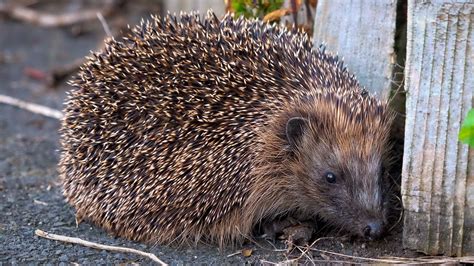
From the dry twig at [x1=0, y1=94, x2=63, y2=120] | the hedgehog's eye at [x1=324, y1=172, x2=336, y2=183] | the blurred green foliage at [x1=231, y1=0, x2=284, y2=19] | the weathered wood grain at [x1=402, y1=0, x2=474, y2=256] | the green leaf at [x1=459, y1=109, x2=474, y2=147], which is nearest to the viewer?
the green leaf at [x1=459, y1=109, x2=474, y2=147]

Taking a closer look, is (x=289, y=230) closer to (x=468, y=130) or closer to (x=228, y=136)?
(x=228, y=136)

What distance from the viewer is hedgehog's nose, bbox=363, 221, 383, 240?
458cm

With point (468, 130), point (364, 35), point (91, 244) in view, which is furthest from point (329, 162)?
point (91, 244)

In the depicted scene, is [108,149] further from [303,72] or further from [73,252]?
[303,72]

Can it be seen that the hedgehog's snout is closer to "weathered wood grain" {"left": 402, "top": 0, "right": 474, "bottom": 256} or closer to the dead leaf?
"weathered wood grain" {"left": 402, "top": 0, "right": 474, "bottom": 256}

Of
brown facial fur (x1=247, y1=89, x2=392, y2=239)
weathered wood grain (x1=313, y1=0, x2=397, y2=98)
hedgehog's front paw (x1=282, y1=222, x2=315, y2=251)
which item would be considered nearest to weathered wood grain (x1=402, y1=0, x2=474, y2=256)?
brown facial fur (x1=247, y1=89, x2=392, y2=239)

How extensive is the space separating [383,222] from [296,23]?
184 centimetres

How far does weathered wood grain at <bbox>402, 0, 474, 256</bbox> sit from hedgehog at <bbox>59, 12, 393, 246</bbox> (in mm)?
447

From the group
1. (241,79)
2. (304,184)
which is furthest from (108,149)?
(304,184)

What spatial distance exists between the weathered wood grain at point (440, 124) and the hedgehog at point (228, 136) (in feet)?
1.47

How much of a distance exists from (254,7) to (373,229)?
218 centimetres

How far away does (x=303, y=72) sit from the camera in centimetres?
496

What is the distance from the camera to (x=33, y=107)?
8.86m

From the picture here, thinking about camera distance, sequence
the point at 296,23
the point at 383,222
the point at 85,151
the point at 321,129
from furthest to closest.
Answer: the point at 296,23, the point at 85,151, the point at 321,129, the point at 383,222
